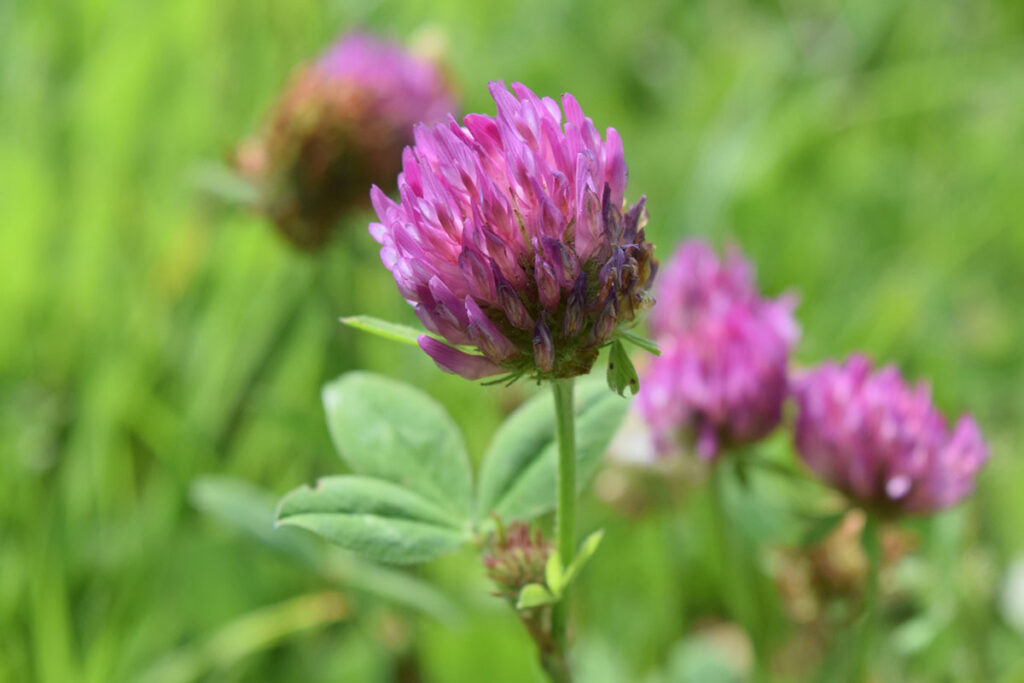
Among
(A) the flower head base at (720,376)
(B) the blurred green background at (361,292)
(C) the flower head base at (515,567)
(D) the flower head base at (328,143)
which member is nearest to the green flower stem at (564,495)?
(C) the flower head base at (515,567)

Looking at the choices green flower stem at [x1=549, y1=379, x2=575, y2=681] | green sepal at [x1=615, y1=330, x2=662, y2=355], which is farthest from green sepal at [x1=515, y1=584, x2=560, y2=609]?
green sepal at [x1=615, y1=330, x2=662, y2=355]

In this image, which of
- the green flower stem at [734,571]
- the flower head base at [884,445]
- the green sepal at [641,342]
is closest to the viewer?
the green sepal at [641,342]

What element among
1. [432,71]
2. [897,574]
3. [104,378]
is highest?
[432,71]

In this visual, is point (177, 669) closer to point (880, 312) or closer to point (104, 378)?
point (104, 378)

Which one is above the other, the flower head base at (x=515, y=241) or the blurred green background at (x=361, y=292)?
the blurred green background at (x=361, y=292)

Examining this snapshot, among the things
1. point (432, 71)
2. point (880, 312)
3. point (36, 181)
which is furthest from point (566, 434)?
point (36, 181)

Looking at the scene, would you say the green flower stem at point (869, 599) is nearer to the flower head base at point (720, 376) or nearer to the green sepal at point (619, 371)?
the flower head base at point (720, 376)

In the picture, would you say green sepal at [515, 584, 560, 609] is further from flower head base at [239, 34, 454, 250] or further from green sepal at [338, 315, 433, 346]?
flower head base at [239, 34, 454, 250]
